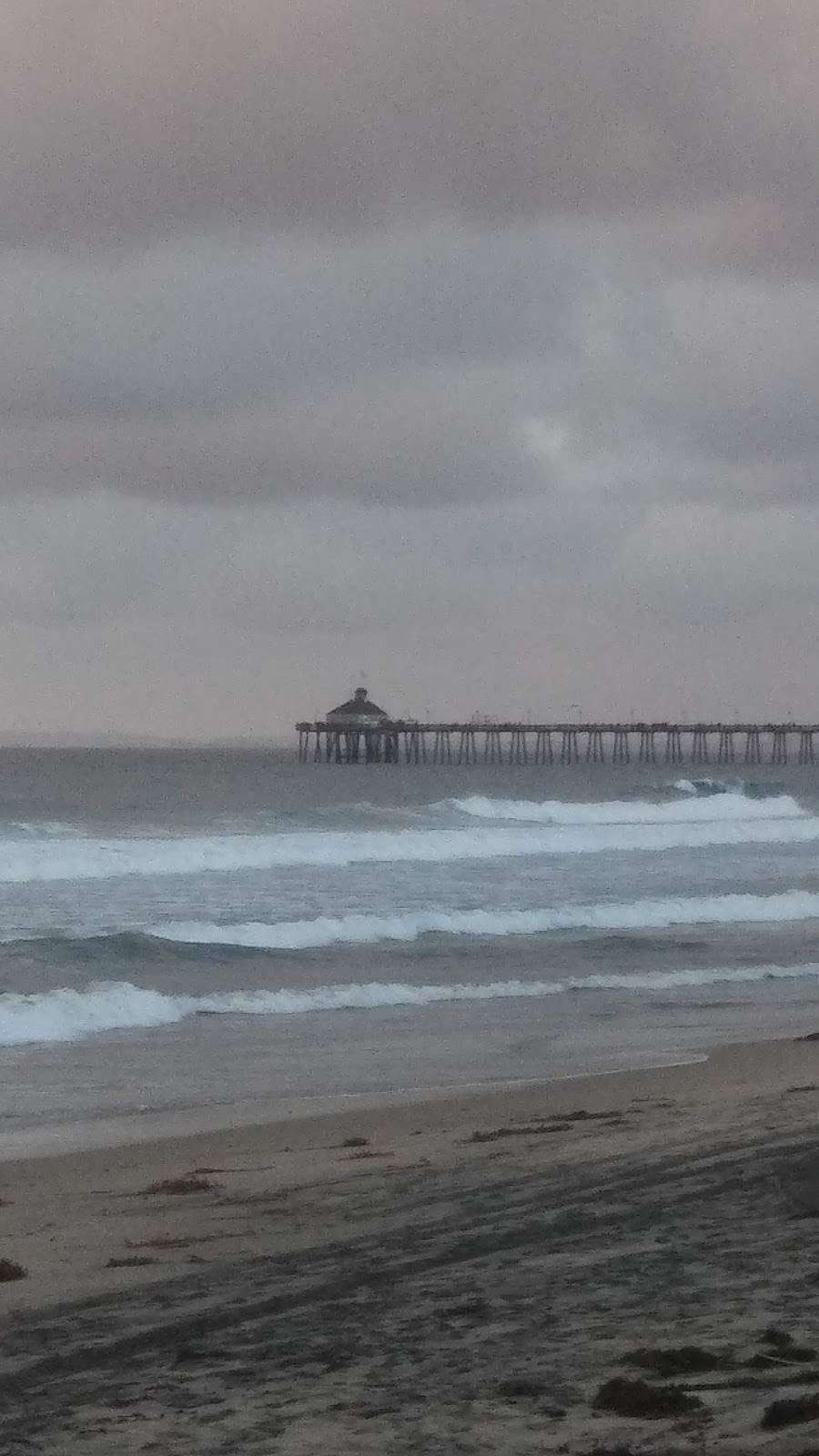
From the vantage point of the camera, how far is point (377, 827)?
54.6m

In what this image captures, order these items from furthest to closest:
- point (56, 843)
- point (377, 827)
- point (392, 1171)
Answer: point (377, 827) < point (56, 843) < point (392, 1171)

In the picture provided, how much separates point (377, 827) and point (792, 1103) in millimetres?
42743

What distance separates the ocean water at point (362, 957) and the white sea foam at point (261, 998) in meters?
0.05

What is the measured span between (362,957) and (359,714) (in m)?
94.5

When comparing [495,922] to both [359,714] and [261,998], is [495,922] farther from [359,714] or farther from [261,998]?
[359,714]

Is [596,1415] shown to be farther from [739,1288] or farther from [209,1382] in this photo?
[739,1288]

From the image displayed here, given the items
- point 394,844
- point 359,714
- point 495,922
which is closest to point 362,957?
point 495,922

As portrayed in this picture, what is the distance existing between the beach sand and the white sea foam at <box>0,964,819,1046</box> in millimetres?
6533

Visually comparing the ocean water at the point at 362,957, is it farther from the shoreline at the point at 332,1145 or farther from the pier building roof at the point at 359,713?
the pier building roof at the point at 359,713

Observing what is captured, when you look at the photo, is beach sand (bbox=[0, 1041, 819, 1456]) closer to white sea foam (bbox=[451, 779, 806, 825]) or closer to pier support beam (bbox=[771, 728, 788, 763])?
white sea foam (bbox=[451, 779, 806, 825])

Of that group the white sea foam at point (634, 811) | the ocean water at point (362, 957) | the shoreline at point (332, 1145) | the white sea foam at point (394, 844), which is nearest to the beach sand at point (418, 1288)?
the shoreline at point (332, 1145)

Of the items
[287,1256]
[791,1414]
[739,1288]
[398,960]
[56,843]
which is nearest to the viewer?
[791,1414]

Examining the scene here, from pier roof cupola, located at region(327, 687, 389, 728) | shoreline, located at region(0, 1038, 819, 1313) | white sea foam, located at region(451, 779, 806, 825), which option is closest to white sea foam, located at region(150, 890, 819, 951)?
shoreline, located at region(0, 1038, 819, 1313)

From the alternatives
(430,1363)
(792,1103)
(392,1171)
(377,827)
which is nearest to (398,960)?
(792,1103)
